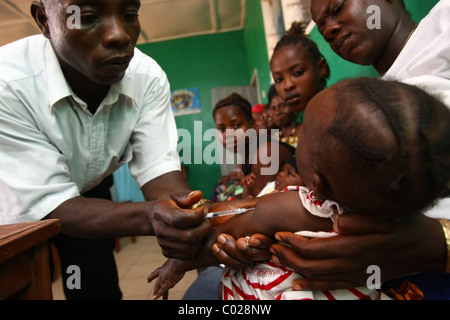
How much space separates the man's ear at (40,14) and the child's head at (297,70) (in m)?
1.14

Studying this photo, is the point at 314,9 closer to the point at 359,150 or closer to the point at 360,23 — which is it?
the point at 360,23

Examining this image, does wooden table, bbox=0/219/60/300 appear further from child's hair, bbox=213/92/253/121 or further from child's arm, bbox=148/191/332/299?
child's hair, bbox=213/92/253/121

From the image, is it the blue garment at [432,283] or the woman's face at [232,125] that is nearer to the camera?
the blue garment at [432,283]

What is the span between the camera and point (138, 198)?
5602 mm

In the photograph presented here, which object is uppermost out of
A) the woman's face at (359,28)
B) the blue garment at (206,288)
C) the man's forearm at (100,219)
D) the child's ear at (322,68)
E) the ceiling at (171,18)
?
the ceiling at (171,18)

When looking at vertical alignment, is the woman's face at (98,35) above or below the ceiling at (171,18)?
below

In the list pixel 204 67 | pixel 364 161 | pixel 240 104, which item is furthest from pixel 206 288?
pixel 204 67

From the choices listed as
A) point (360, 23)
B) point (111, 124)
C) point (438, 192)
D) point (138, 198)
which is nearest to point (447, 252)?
point (438, 192)

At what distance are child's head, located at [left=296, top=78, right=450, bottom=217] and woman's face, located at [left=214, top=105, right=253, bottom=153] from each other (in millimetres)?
1694

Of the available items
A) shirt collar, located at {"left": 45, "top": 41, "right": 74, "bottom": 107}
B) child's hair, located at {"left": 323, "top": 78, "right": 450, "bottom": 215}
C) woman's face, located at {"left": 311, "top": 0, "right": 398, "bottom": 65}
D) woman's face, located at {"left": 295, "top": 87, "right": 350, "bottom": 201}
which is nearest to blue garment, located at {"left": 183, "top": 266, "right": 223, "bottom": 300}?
woman's face, located at {"left": 295, "top": 87, "right": 350, "bottom": 201}

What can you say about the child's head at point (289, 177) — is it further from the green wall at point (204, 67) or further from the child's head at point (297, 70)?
the green wall at point (204, 67)

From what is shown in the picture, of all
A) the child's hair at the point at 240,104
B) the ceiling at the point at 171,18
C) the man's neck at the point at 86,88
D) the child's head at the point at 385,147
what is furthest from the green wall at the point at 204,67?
the child's head at the point at 385,147

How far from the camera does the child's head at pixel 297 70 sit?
1591 mm

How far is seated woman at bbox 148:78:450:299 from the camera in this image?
1.76 ft
